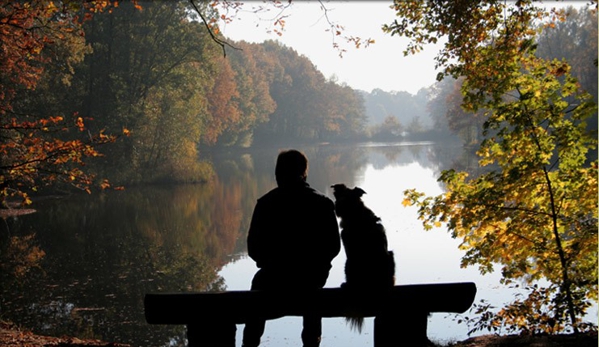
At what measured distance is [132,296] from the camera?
33.9 feet

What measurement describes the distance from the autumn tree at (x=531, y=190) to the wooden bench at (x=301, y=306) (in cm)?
256

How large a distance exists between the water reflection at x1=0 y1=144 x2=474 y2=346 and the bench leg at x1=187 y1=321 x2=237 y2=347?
4372 mm

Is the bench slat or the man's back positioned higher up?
the man's back

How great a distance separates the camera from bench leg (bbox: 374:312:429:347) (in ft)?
12.6

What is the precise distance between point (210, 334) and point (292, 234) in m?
0.88

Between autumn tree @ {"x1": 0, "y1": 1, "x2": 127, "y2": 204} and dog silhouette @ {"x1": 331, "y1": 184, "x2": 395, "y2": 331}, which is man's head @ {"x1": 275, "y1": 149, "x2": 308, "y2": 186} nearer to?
dog silhouette @ {"x1": 331, "y1": 184, "x2": 395, "y2": 331}

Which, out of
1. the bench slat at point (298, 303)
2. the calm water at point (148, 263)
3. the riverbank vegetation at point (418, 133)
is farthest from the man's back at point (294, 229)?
the calm water at point (148, 263)

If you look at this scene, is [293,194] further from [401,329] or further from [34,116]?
[34,116]

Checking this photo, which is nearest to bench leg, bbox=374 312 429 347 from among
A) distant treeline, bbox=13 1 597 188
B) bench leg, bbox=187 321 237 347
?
bench leg, bbox=187 321 237 347

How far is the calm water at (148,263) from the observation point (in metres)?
8.52

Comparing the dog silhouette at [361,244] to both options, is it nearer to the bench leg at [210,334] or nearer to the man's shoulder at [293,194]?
the man's shoulder at [293,194]

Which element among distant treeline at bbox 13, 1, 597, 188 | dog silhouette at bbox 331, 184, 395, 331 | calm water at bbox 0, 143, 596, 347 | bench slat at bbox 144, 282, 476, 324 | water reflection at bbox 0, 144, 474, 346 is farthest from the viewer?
distant treeline at bbox 13, 1, 597, 188

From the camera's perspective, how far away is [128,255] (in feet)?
46.0

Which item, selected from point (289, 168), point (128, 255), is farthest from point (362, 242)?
point (128, 255)
